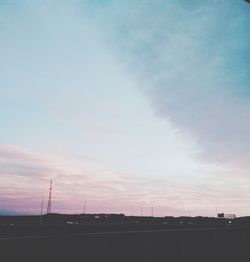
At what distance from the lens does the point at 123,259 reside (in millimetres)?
6117

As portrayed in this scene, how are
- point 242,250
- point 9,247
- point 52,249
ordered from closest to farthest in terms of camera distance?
point 9,247 < point 52,249 < point 242,250

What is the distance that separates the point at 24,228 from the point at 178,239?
2604 cm

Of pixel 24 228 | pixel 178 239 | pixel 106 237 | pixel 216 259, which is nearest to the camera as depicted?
pixel 106 237

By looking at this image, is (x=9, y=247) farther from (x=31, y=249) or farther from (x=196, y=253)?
(x=196, y=253)

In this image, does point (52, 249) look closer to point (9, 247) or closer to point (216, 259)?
point (9, 247)

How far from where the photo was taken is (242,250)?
9430 millimetres

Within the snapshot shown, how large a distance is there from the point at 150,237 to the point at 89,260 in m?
1.69

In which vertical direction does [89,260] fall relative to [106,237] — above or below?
below

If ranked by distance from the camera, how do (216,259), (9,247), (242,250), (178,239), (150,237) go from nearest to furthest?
1. (9,247)
2. (150,237)
3. (178,239)
4. (216,259)
5. (242,250)

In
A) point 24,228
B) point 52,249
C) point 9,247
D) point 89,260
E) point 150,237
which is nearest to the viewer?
point 9,247

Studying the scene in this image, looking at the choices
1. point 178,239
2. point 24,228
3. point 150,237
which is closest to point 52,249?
point 150,237

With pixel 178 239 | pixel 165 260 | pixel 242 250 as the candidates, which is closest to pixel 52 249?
pixel 165 260

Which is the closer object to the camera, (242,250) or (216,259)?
(216,259)

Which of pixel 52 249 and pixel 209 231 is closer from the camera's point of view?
pixel 52 249
